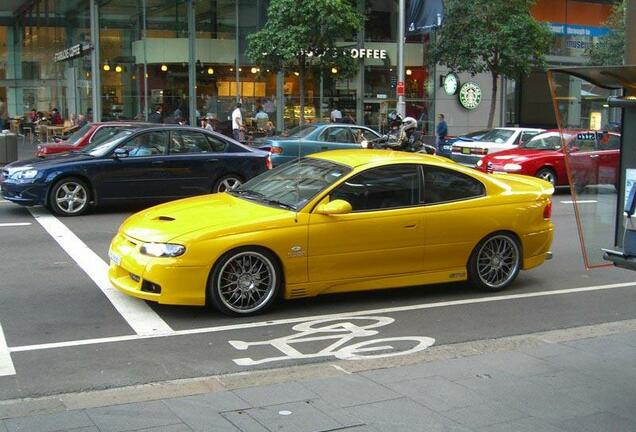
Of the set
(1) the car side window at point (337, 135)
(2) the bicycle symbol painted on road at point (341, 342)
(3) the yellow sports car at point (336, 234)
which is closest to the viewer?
(2) the bicycle symbol painted on road at point (341, 342)

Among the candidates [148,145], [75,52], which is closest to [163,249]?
[148,145]

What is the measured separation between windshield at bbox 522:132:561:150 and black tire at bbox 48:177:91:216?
1112 cm

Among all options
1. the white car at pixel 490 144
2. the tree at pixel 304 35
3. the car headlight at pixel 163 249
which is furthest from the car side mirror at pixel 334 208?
the tree at pixel 304 35

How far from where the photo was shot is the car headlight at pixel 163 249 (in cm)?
662

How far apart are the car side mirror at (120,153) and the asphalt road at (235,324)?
383cm

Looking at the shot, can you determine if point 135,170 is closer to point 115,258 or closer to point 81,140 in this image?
point 81,140

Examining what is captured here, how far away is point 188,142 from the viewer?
13.9 metres

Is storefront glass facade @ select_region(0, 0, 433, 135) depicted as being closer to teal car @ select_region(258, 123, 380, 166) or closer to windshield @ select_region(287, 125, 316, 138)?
windshield @ select_region(287, 125, 316, 138)

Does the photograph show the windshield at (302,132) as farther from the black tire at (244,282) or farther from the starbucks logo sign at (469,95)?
the starbucks logo sign at (469,95)

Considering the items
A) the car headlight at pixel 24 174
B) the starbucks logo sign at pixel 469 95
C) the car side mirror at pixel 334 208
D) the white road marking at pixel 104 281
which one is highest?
the starbucks logo sign at pixel 469 95

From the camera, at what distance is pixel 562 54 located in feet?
118

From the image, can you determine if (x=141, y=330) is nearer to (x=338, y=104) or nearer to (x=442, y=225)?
(x=442, y=225)

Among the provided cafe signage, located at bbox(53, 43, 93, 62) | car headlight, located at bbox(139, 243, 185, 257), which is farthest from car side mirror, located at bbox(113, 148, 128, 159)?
cafe signage, located at bbox(53, 43, 93, 62)

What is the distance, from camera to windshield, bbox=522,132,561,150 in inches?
724
